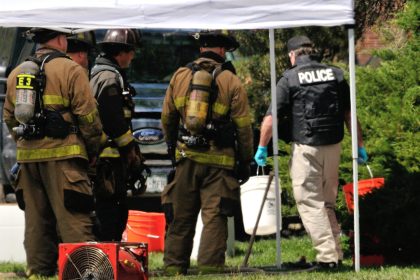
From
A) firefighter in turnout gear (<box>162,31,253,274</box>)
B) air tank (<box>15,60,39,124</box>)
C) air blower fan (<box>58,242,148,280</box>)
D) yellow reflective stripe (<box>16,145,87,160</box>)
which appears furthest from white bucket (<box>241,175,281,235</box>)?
air blower fan (<box>58,242,148,280</box>)

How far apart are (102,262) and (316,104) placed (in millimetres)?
2994

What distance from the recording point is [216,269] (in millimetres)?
8867

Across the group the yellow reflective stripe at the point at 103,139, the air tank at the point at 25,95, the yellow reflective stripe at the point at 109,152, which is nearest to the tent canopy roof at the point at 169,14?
the air tank at the point at 25,95

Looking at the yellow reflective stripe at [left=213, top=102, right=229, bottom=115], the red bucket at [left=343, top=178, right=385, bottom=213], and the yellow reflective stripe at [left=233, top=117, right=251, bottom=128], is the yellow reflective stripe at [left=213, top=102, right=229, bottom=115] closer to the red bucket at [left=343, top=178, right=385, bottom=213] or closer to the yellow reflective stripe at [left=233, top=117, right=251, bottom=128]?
the yellow reflective stripe at [left=233, top=117, right=251, bottom=128]

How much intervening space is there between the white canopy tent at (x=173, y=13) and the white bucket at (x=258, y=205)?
8.80ft

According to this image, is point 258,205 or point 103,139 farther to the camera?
point 258,205

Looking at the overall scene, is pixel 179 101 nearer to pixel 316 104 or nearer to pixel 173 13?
pixel 173 13

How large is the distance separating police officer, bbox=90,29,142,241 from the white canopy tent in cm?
93

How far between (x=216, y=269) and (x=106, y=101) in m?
1.58

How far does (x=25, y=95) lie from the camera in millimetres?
8148

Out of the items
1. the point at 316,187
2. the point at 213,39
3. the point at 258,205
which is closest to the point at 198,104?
the point at 213,39

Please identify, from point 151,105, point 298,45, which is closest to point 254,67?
point 151,105

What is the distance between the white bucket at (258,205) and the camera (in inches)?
421

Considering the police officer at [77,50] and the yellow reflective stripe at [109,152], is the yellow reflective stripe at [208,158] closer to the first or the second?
the yellow reflective stripe at [109,152]
